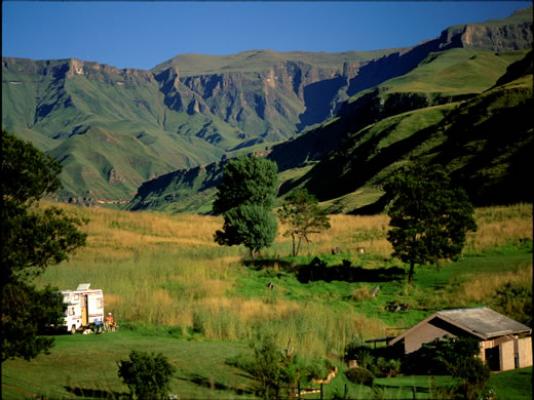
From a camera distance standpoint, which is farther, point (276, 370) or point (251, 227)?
point (251, 227)

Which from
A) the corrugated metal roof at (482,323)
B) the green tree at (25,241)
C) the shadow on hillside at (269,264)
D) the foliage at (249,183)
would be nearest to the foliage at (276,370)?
the green tree at (25,241)

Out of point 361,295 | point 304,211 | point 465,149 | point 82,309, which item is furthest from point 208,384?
point 465,149

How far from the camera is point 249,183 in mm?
45688

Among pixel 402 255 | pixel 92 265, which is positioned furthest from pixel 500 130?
pixel 92 265

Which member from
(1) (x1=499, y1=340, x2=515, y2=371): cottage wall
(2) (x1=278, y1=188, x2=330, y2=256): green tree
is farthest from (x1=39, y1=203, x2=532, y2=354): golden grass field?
(1) (x1=499, y1=340, x2=515, y2=371): cottage wall

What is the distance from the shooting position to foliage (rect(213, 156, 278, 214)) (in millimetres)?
45812

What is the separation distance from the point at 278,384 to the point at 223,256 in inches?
1050

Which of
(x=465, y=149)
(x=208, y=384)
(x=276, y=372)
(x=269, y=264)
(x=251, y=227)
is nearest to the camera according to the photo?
(x=276, y=372)

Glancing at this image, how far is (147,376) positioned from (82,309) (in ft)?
34.3

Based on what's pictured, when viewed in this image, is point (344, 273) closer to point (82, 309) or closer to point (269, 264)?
point (269, 264)

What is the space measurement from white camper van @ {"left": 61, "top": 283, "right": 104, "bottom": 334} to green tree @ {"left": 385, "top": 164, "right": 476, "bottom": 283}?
16.5 meters

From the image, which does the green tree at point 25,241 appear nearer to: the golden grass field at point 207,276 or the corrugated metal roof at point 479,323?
the golden grass field at point 207,276

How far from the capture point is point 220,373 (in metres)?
17.8

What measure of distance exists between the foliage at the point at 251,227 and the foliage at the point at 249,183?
11.7 ft
